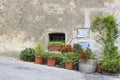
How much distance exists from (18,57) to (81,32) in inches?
109

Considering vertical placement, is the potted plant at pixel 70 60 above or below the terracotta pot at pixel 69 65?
above

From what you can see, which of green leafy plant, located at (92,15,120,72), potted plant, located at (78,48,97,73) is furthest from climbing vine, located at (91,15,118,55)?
potted plant, located at (78,48,97,73)

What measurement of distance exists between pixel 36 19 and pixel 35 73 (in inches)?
119

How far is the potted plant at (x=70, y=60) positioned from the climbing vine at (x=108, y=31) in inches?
43.3

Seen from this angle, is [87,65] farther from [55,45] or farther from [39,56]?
[39,56]

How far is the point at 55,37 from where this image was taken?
1016 centimetres

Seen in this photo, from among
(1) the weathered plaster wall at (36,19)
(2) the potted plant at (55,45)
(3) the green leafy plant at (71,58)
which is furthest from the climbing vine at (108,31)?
(2) the potted plant at (55,45)

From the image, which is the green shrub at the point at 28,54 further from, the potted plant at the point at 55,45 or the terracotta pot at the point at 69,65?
the terracotta pot at the point at 69,65

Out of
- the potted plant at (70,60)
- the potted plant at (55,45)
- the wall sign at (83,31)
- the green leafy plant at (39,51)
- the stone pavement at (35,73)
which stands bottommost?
the stone pavement at (35,73)

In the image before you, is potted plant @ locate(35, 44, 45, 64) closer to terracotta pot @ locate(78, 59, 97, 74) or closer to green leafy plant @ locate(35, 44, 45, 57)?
green leafy plant @ locate(35, 44, 45, 57)

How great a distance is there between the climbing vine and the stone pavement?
1.11m

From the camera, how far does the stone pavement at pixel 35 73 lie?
7.16 metres

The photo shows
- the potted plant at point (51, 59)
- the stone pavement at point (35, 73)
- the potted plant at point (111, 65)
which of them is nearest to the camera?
the stone pavement at point (35, 73)

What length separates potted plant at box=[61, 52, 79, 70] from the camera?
8742mm
